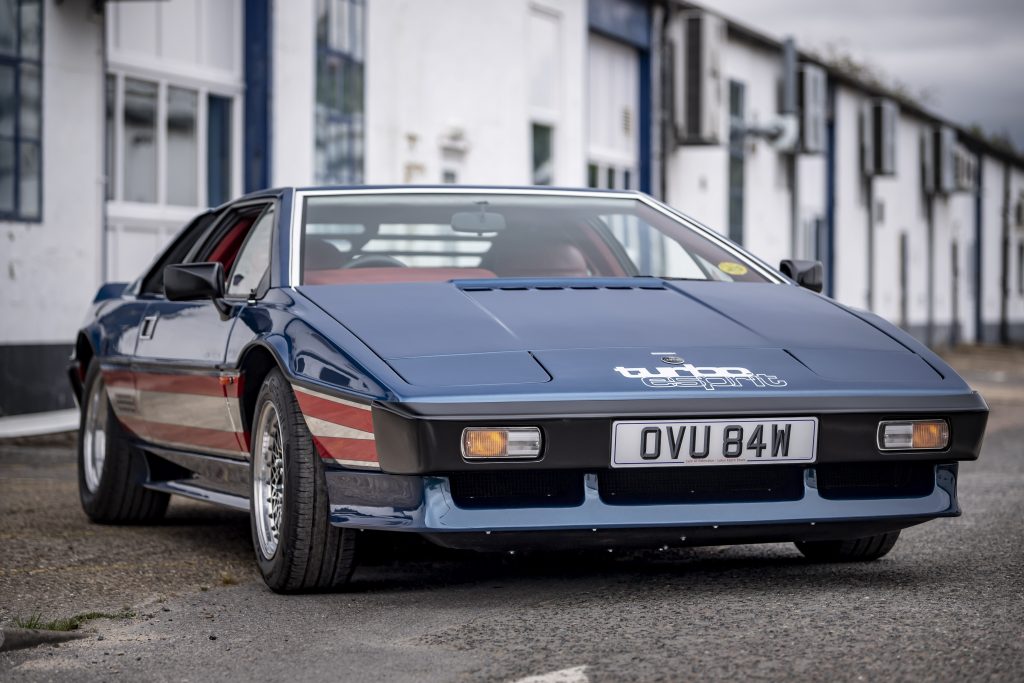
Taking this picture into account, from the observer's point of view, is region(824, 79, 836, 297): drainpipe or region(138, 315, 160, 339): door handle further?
region(824, 79, 836, 297): drainpipe

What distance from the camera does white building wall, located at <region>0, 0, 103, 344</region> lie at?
38.9 ft

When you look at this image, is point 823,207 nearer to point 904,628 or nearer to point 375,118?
point 375,118

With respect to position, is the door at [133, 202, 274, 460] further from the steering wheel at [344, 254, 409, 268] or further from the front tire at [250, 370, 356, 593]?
the front tire at [250, 370, 356, 593]

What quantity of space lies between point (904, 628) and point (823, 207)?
2834 cm

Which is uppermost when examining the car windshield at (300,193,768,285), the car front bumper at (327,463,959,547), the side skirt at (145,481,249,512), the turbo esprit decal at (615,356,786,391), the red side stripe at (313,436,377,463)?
the car windshield at (300,193,768,285)

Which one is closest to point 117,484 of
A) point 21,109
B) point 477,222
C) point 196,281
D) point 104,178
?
point 196,281

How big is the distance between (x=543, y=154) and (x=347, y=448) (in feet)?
53.7

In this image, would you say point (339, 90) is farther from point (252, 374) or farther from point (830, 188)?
point (830, 188)

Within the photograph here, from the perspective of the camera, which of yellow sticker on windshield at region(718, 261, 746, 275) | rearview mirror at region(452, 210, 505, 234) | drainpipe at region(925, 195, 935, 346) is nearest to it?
yellow sticker on windshield at region(718, 261, 746, 275)

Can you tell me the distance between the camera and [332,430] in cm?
446

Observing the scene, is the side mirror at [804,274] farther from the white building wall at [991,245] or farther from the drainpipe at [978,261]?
the white building wall at [991,245]

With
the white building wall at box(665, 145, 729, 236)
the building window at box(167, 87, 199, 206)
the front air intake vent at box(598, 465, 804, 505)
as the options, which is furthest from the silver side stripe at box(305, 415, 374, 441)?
the white building wall at box(665, 145, 729, 236)

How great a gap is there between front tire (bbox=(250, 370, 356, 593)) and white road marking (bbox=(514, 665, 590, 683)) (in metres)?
1.24

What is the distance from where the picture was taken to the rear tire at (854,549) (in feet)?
17.0
